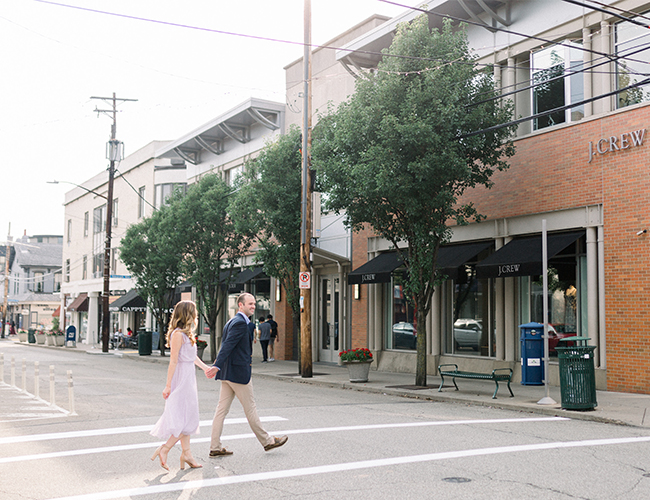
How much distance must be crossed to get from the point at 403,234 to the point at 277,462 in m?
9.68

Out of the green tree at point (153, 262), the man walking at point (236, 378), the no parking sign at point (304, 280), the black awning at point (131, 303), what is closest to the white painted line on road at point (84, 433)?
the man walking at point (236, 378)

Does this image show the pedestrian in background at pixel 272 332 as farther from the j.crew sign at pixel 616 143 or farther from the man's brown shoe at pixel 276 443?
the man's brown shoe at pixel 276 443

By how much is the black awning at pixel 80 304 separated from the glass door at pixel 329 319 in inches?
1275

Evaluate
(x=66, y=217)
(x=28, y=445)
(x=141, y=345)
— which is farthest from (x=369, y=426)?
(x=66, y=217)

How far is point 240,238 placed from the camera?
25.5 m

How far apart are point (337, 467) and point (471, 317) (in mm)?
11527

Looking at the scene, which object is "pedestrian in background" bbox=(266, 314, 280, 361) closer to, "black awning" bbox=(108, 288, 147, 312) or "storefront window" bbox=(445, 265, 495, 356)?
"storefront window" bbox=(445, 265, 495, 356)

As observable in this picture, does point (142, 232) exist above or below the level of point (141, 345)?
above

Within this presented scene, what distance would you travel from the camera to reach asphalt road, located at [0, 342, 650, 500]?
6273 mm

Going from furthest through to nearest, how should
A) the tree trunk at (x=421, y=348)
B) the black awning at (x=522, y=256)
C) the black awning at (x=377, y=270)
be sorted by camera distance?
1. the black awning at (x=377, y=270)
2. the tree trunk at (x=421, y=348)
3. the black awning at (x=522, y=256)

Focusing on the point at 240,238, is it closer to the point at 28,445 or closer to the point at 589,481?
the point at 28,445

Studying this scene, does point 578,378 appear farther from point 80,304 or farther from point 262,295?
Result: point 80,304

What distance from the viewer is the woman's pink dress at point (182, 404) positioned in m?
7.11

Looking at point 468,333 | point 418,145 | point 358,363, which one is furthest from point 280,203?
point 468,333
